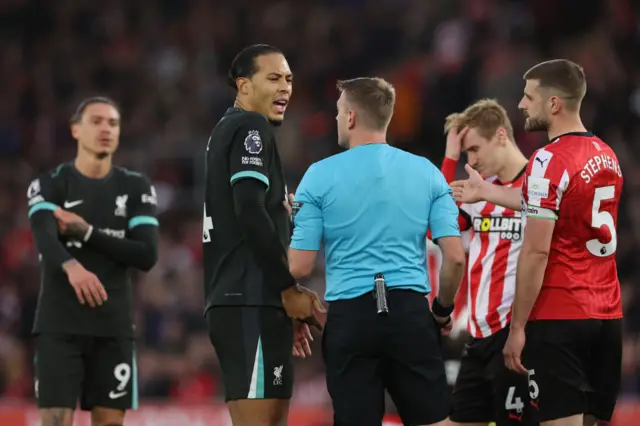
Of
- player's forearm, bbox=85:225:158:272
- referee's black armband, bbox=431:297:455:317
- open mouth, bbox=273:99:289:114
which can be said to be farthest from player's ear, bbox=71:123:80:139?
referee's black armband, bbox=431:297:455:317

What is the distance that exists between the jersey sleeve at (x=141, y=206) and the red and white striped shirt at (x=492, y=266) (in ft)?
6.84

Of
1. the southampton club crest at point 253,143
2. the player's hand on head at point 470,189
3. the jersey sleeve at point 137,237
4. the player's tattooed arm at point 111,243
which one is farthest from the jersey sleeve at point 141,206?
the player's hand on head at point 470,189

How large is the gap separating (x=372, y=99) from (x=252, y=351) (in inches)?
53.9

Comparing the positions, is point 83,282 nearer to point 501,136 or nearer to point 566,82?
point 501,136

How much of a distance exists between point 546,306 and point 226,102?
988 cm

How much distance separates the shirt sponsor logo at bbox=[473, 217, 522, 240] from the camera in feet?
22.5

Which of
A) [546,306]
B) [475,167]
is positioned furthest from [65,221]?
[546,306]

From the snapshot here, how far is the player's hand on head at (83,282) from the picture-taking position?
7109mm

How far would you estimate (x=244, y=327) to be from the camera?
586cm

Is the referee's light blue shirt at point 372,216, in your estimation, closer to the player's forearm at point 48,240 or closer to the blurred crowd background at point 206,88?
the player's forearm at point 48,240

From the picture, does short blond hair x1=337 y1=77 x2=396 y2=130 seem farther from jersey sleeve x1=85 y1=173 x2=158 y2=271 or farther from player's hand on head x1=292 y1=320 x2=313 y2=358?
jersey sleeve x1=85 y1=173 x2=158 y2=271

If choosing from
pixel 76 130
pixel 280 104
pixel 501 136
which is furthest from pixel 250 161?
pixel 76 130

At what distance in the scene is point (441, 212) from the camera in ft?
18.5

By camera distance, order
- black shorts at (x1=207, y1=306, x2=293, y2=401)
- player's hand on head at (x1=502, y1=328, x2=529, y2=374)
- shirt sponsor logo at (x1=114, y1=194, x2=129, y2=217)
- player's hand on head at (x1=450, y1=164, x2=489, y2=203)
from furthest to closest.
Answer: shirt sponsor logo at (x1=114, y1=194, x2=129, y2=217), player's hand on head at (x1=450, y1=164, x2=489, y2=203), player's hand on head at (x1=502, y1=328, x2=529, y2=374), black shorts at (x1=207, y1=306, x2=293, y2=401)
